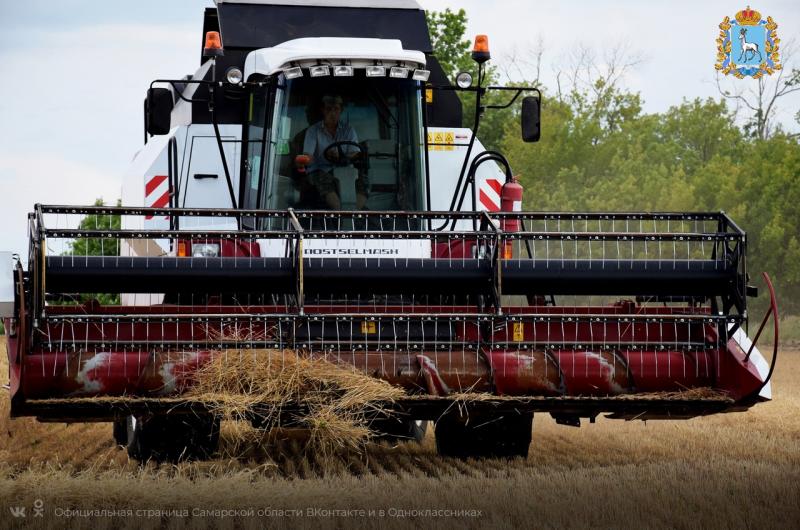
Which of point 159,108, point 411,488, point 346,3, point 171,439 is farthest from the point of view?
point 346,3

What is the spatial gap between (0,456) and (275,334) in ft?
7.66

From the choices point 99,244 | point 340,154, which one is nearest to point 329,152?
point 340,154

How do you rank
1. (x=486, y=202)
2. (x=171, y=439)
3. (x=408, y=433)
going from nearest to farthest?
(x=171, y=439), (x=408, y=433), (x=486, y=202)

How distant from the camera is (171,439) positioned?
286 inches

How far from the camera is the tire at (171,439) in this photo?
718 cm

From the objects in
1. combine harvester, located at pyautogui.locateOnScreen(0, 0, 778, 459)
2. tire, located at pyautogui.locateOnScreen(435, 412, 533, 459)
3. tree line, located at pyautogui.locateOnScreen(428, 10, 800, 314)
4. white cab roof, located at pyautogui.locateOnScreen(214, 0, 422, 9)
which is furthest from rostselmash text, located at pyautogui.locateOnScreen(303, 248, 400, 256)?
tree line, located at pyautogui.locateOnScreen(428, 10, 800, 314)

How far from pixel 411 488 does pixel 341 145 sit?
8.99ft

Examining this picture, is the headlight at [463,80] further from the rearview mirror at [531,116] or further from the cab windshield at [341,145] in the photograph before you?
the rearview mirror at [531,116]

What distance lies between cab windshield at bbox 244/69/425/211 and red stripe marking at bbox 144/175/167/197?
1.38 meters

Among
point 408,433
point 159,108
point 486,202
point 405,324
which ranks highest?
point 159,108

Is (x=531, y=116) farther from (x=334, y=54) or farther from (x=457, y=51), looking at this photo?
(x=457, y=51)

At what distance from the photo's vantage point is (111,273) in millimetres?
6516

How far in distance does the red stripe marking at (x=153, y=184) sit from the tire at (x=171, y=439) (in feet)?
8.61

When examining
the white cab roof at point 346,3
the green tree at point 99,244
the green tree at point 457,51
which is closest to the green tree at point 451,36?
the green tree at point 457,51
